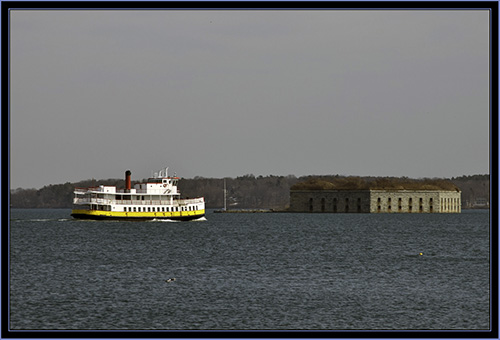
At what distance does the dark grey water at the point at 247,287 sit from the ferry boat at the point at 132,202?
37.0 metres

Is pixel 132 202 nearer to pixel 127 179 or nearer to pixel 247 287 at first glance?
pixel 127 179

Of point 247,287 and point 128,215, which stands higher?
point 128,215

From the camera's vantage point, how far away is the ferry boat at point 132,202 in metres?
109

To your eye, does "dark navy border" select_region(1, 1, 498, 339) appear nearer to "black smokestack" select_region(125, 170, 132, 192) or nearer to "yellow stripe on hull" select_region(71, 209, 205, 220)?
"yellow stripe on hull" select_region(71, 209, 205, 220)

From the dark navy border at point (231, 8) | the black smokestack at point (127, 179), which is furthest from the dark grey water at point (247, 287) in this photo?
the black smokestack at point (127, 179)

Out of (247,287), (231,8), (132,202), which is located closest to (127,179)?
(132,202)

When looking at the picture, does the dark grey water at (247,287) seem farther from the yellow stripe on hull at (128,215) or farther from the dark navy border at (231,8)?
the yellow stripe on hull at (128,215)

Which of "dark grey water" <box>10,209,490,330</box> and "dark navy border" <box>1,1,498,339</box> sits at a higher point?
"dark navy border" <box>1,1,498,339</box>

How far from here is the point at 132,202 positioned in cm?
11025

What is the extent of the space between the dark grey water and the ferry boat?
37.0 metres

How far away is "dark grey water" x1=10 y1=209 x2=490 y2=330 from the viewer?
29.4 m

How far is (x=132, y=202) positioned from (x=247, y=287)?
72.9 meters

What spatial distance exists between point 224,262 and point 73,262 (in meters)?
10.7

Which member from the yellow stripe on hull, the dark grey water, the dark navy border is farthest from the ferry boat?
the dark navy border
